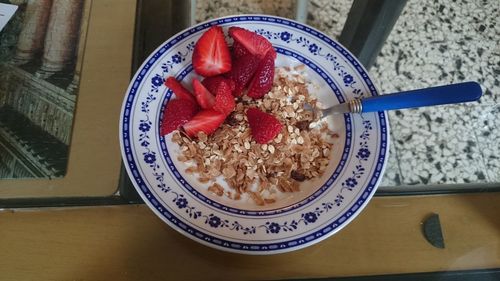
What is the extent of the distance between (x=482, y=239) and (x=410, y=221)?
0.10m

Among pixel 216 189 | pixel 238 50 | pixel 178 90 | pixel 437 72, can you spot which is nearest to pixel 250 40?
pixel 238 50

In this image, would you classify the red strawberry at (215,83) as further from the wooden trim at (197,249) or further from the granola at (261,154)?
the wooden trim at (197,249)

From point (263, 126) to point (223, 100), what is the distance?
7 centimetres

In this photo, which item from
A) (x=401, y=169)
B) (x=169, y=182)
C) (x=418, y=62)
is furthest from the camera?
(x=418, y=62)

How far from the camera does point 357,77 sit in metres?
0.67

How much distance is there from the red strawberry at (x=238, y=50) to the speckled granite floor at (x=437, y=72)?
17 centimetres

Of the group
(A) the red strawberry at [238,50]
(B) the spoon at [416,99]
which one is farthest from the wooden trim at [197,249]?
(A) the red strawberry at [238,50]

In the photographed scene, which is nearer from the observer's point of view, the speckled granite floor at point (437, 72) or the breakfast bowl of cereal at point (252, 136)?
the breakfast bowl of cereal at point (252, 136)

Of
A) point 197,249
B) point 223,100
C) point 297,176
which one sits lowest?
point 197,249

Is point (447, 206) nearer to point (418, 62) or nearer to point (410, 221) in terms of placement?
point (410, 221)

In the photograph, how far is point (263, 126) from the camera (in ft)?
2.02

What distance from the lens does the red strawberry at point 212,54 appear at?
642mm

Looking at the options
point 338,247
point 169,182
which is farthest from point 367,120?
point 169,182

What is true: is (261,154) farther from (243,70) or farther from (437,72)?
(437,72)
